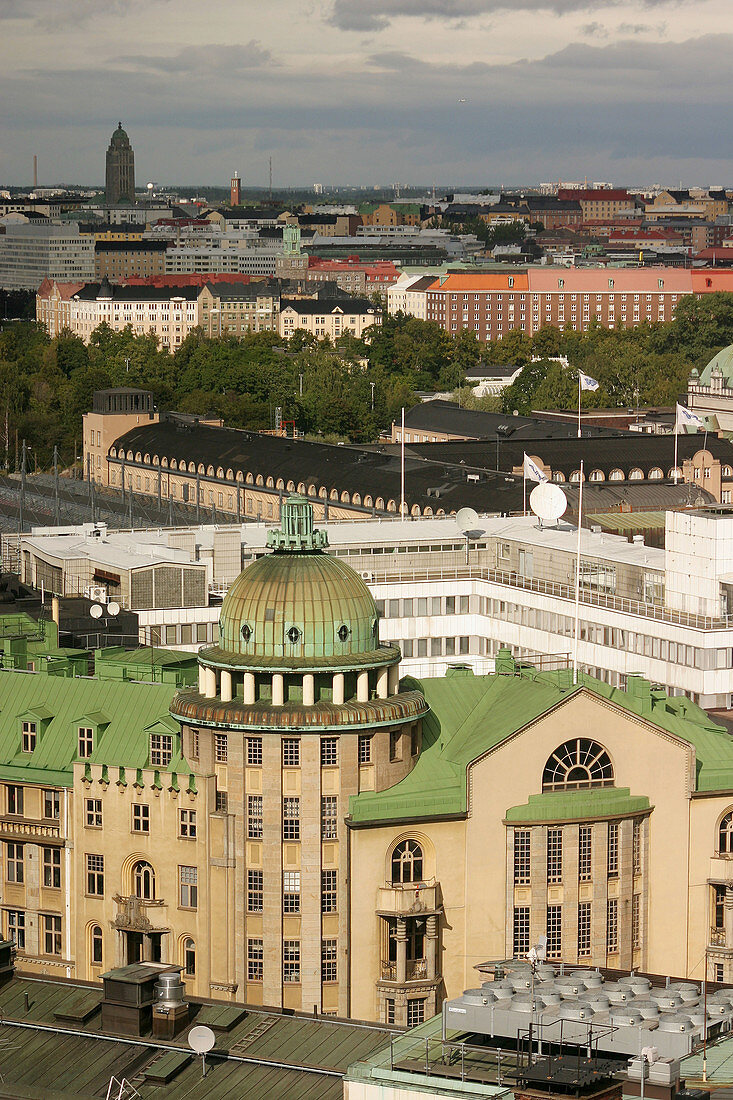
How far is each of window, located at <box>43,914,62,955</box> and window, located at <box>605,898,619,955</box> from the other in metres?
19.6

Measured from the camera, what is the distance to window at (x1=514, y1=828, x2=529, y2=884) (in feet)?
299

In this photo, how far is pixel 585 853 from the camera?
301ft

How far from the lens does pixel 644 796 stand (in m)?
93.1

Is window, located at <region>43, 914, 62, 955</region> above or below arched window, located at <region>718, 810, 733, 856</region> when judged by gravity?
below

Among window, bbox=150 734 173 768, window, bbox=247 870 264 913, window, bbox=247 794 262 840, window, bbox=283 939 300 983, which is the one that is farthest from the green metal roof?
window, bbox=150 734 173 768

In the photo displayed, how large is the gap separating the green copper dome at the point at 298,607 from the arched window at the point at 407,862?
21.9 feet

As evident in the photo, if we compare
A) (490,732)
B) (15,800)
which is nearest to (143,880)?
(15,800)

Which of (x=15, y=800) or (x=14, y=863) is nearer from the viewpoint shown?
(x=14, y=863)

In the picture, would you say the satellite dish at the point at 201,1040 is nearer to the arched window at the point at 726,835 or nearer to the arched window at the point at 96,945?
the arched window at the point at 96,945

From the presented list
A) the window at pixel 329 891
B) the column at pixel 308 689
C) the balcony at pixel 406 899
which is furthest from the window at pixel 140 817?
the balcony at pixel 406 899

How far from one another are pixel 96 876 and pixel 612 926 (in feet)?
59.6

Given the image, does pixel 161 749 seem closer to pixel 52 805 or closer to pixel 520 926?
pixel 52 805

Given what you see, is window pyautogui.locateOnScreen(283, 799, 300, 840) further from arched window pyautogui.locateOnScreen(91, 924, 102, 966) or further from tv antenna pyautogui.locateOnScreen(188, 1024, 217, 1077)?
tv antenna pyautogui.locateOnScreen(188, 1024, 217, 1077)

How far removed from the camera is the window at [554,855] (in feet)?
300
